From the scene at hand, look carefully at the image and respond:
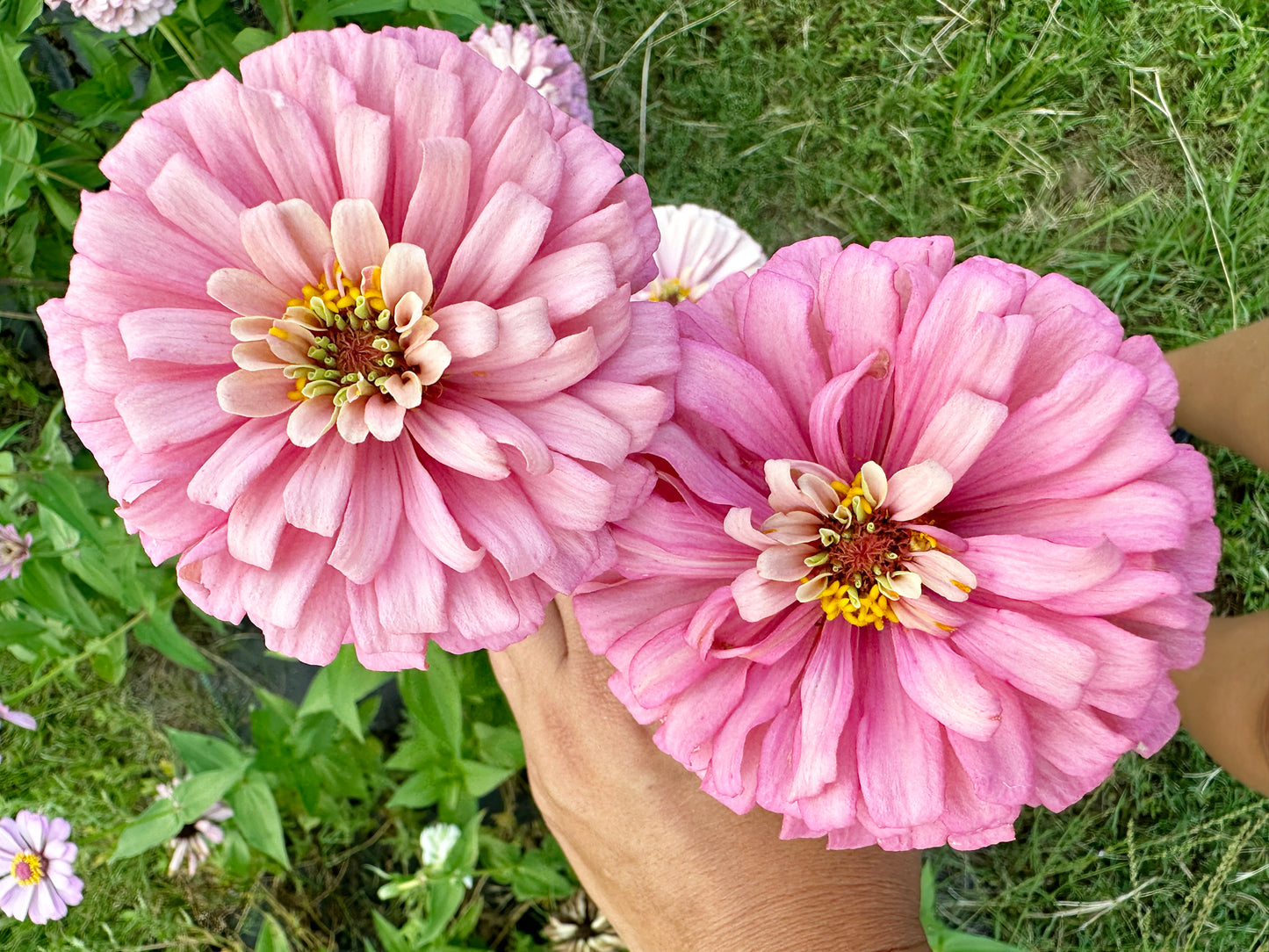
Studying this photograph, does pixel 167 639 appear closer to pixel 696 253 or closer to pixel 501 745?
pixel 501 745

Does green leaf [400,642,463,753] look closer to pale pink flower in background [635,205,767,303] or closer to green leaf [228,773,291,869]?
green leaf [228,773,291,869]

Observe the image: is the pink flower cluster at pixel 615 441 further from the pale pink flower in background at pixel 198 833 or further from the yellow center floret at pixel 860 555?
the pale pink flower in background at pixel 198 833

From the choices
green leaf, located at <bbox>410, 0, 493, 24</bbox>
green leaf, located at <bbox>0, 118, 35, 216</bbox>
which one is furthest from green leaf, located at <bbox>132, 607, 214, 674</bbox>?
green leaf, located at <bbox>410, 0, 493, 24</bbox>

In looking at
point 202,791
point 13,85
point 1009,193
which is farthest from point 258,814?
point 1009,193

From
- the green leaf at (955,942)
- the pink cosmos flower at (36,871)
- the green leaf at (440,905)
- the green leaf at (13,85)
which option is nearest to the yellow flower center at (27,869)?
the pink cosmos flower at (36,871)

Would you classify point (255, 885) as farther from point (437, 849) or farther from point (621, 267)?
point (621, 267)
